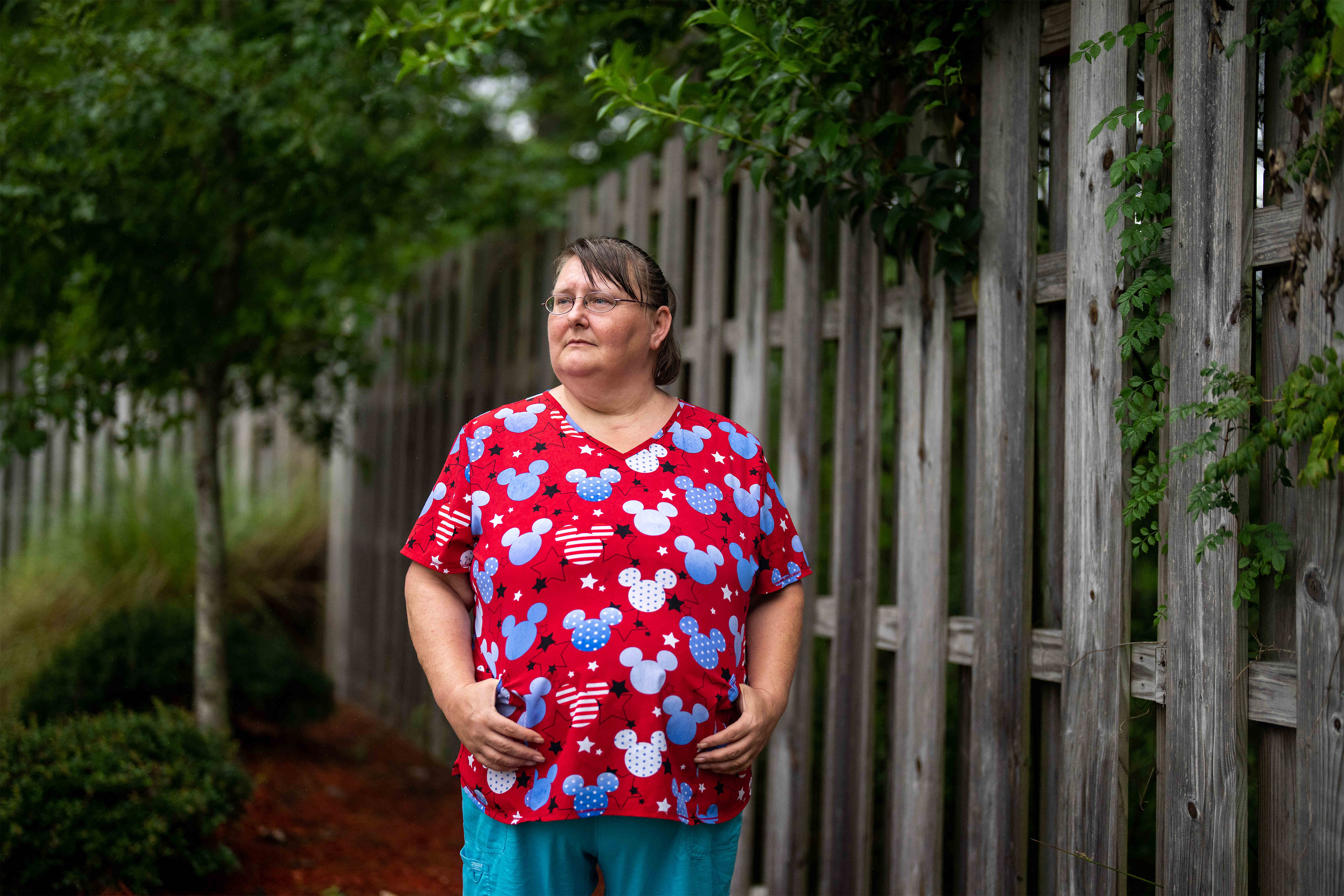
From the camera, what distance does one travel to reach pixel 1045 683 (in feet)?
7.24

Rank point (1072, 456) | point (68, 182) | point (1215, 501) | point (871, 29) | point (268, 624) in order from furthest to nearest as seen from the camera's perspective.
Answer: point (268, 624)
point (68, 182)
point (871, 29)
point (1072, 456)
point (1215, 501)

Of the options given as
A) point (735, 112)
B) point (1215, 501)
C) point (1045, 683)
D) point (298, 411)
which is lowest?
point (1045, 683)

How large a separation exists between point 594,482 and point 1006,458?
1.00 metres

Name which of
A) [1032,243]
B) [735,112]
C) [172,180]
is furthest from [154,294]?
[1032,243]

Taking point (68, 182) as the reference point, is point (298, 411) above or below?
below

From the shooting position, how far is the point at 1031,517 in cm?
224

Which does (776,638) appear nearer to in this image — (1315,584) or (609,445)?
(609,445)

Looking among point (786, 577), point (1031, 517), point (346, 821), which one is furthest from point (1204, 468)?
point (346, 821)

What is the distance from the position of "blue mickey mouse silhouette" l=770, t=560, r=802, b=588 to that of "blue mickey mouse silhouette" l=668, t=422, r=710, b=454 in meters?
0.28

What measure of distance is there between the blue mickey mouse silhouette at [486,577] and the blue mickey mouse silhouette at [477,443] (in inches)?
7.7

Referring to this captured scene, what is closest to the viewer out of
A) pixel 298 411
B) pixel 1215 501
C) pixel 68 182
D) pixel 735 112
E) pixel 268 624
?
pixel 1215 501

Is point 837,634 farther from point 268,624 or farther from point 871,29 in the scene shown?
point 268,624

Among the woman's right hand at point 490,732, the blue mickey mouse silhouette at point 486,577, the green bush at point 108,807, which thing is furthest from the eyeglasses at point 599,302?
the green bush at point 108,807

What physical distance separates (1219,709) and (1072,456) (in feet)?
1.83
